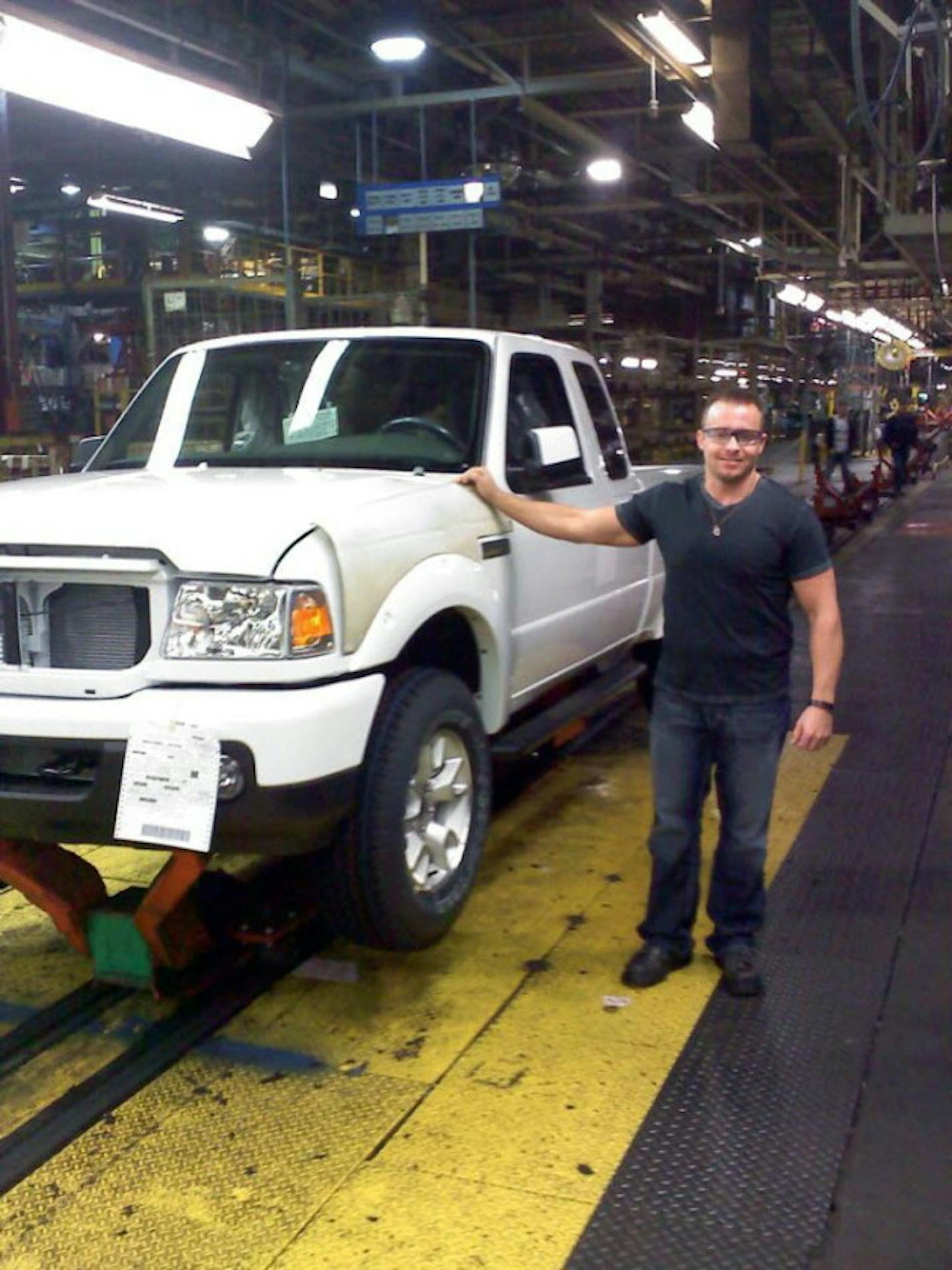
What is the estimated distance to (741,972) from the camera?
377 cm

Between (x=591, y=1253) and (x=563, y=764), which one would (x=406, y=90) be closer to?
(x=563, y=764)

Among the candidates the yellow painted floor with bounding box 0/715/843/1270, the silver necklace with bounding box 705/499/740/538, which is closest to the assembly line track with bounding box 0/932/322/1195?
the yellow painted floor with bounding box 0/715/843/1270

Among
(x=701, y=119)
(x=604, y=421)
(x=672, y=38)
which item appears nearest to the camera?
(x=604, y=421)

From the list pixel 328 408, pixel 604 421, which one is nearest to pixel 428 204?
pixel 604 421

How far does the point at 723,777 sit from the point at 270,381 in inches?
92.4

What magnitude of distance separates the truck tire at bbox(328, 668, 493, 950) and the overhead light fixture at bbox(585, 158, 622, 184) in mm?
10555

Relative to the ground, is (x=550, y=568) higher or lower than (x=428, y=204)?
lower

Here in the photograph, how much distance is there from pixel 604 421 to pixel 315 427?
1656mm

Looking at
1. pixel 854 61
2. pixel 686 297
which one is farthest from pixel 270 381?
pixel 686 297

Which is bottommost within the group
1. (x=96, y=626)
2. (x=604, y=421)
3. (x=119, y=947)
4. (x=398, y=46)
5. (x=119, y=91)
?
(x=119, y=947)

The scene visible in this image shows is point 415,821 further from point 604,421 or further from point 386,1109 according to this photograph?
point 604,421

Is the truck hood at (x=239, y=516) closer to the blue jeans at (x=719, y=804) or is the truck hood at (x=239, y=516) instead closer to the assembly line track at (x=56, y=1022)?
the blue jeans at (x=719, y=804)

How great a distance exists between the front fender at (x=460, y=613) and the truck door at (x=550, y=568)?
14 cm

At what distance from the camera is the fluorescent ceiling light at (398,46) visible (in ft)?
31.1
